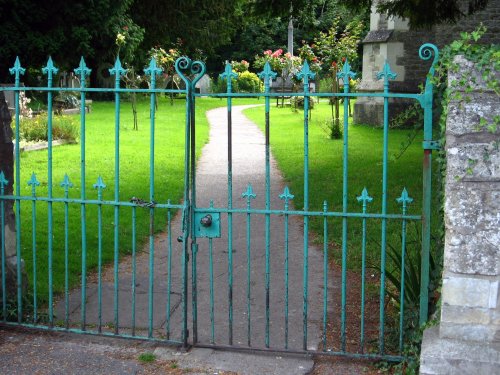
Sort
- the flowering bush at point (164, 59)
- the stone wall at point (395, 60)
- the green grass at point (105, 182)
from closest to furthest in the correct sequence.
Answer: the green grass at point (105, 182), the stone wall at point (395, 60), the flowering bush at point (164, 59)

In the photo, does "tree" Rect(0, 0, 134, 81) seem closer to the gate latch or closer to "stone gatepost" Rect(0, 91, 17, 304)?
"stone gatepost" Rect(0, 91, 17, 304)

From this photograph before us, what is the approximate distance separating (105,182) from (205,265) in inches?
191

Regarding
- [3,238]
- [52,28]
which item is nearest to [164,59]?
[52,28]

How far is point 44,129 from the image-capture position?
53.2ft

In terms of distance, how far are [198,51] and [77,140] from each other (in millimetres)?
23203

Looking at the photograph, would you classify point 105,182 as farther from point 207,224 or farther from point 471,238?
point 471,238

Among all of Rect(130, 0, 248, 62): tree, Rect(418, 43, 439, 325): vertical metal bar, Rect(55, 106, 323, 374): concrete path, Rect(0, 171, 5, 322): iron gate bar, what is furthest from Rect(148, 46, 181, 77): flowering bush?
Rect(418, 43, 439, 325): vertical metal bar

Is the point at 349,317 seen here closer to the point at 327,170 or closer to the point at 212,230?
the point at 212,230

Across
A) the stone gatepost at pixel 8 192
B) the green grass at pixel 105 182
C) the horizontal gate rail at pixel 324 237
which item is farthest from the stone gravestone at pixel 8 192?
the horizontal gate rail at pixel 324 237

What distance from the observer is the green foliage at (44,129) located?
627 inches

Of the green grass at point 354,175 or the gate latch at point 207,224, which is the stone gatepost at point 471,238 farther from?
the gate latch at point 207,224

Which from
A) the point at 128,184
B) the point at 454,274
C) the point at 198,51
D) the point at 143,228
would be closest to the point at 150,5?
the point at 198,51

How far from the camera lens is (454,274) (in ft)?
13.6

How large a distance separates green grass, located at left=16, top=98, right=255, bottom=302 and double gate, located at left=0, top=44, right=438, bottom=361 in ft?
0.13
